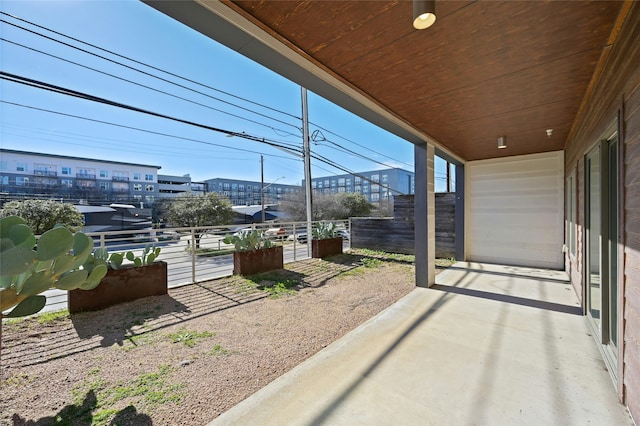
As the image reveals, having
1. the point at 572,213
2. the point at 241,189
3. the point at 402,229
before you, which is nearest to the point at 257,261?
the point at 402,229

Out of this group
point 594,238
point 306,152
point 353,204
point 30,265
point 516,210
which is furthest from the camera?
point 353,204

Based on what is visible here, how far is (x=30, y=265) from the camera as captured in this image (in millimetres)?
1120

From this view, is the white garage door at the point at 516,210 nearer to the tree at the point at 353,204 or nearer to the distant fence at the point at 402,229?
the distant fence at the point at 402,229

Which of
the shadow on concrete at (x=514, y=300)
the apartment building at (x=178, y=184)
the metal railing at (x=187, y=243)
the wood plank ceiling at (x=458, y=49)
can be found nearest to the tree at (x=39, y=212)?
the metal railing at (x=187, y=243)

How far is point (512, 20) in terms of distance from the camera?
146 centimetres

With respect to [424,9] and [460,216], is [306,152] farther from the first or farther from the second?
[424,9]

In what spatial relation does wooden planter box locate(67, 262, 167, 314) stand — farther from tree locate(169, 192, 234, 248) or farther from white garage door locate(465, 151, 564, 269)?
tree locate(169, 192, 234, 248)

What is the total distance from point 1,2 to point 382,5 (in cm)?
499

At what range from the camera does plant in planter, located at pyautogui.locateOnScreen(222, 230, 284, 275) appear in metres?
4.41

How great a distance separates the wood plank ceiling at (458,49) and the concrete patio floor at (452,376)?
2205mm

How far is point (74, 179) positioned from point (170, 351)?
824 inches

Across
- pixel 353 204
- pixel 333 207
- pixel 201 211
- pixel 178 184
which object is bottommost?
pixel 201 211

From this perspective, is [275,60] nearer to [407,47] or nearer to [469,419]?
[407,47]

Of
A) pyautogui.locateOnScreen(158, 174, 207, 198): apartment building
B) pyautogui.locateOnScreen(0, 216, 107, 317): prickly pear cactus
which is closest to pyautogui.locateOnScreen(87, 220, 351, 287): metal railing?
pyautogui.locateOnScreen(0, 216, 107, 317): prickly pear cactus
